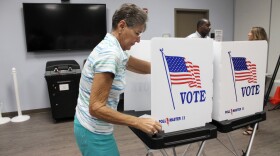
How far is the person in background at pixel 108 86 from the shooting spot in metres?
0.91

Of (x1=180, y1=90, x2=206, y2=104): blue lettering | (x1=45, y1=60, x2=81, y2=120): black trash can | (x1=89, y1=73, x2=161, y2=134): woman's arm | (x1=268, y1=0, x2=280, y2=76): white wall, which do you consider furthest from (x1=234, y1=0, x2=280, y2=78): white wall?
(x1=89, y1=73, x2=161, y2=134): woman's arm

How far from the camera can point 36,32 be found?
3730 mm

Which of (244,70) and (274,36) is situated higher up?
(274,36)

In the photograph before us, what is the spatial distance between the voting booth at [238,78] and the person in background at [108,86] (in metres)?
0.39

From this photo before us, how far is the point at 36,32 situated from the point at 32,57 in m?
0.41

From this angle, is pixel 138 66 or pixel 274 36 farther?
pixel 274 36

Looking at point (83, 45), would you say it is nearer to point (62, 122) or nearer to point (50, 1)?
point (50, 1)

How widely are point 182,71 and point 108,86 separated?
0.34m

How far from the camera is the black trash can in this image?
11.1 feet

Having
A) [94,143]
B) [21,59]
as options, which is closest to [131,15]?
[94,143]

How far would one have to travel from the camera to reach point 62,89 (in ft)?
11.2

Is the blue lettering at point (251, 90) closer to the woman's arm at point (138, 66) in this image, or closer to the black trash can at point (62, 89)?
the woman's arm at point (138, 66)

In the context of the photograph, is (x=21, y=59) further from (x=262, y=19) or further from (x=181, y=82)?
(x=262, y=19)

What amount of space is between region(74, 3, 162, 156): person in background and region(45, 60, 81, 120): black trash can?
2376 millimetres
